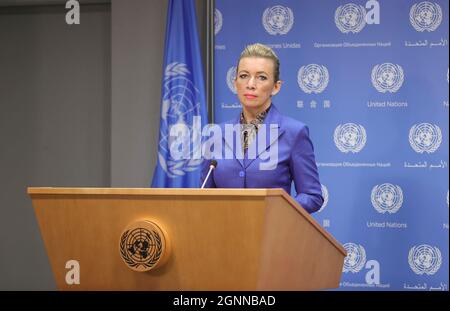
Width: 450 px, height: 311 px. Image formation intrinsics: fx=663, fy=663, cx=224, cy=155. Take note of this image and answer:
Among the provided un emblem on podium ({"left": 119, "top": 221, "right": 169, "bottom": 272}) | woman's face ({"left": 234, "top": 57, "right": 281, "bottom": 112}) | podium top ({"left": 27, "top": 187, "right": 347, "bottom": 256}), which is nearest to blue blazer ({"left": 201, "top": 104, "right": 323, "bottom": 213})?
woman's face ({"left": 234, "top": 57, "right": 281, "bottom": 112})

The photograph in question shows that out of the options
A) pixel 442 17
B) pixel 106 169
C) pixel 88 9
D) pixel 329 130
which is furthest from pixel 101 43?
pixel 442 17

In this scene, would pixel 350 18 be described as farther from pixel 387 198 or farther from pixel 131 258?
pixel 131 258

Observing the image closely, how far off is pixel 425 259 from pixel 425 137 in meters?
0.85

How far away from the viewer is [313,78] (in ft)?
15.7

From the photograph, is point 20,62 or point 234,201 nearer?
point 234,201

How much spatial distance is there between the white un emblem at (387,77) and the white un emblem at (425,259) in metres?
1.13

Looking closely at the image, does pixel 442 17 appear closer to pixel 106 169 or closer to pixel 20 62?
pixel 106 169

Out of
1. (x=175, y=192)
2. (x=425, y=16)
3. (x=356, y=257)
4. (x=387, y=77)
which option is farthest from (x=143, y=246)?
(x=425, y=16)

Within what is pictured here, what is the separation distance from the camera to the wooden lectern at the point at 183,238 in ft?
6.77

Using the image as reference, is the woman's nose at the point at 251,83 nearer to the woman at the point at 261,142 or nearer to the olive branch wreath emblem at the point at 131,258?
the woman at the point at 261,142

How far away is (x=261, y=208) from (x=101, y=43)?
3.74 m

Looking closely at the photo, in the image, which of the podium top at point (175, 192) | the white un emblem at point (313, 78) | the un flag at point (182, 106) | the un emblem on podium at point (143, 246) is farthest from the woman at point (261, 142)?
the white un emblem at point (313, 78)

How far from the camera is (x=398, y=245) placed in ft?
15.2

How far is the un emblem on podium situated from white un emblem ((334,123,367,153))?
2811 millimetres
